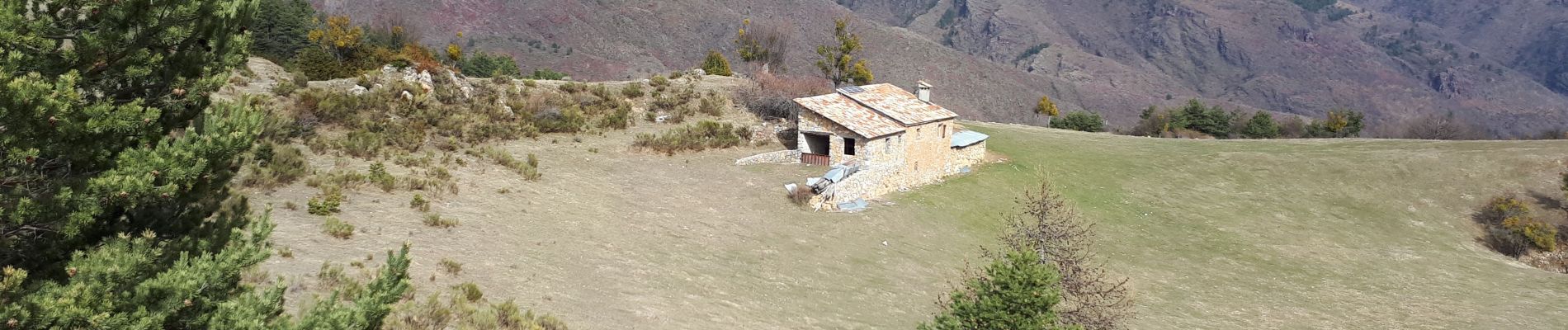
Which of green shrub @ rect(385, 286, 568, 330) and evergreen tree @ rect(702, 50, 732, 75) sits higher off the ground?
evergreen tree @ rect(702, 50, 732, 75)

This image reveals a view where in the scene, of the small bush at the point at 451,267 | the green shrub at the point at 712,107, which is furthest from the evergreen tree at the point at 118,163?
the green shrub at the point at 712,107

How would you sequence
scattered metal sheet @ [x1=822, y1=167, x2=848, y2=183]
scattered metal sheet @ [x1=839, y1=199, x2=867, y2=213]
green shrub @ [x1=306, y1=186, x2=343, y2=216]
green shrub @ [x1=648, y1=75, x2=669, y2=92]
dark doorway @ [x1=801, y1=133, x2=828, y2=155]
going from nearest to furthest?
green shrub @ [x1=306, y1=186, x2=343, y2=216] < scattered metal sheet @ [x1=839, y1=199, x2=867, y2=213] < scattered metal sheet @ [x1=822, y1=167, x2=848, y2=183] < dark doorway @ [x1=801, y1=133, x2=828, y2=155] < green shrub @ [x1=648, y1=75, x2=669, y2=92]

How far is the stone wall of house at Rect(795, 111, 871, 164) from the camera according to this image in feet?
92.6

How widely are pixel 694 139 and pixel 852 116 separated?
19.2 ft

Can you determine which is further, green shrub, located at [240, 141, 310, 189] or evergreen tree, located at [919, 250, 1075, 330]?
green shrub, located at [240, 141, 310, 189]

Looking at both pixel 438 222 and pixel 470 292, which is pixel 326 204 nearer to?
pixel 438 222

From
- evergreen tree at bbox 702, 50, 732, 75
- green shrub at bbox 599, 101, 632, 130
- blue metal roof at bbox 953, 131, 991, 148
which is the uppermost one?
→ evergreen tree at bbox 702, 50, 732, 75

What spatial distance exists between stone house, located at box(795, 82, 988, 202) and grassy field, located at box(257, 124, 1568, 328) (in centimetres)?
98

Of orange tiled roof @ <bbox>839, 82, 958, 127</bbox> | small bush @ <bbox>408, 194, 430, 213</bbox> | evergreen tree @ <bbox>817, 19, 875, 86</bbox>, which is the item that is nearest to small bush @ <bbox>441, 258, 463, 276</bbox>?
small bush @ <bbox>408, 194, 430, 213</bbox>

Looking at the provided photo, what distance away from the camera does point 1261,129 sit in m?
57.6

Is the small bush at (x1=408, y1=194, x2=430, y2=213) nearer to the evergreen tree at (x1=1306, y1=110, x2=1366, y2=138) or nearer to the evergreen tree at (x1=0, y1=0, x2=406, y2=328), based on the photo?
the evergreen tree at (x1=0, y1=0, x2=406, y2=328)

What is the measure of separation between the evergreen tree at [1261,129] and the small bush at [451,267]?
183ft

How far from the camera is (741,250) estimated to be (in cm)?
1986

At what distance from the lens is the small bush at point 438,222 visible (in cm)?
1738
